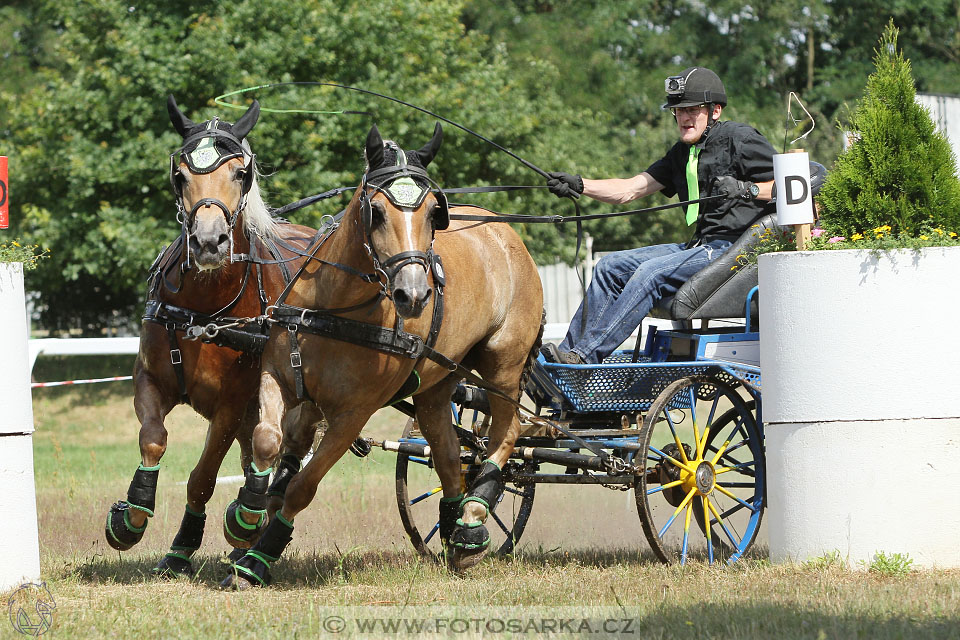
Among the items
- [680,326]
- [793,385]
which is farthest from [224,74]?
[793,385]

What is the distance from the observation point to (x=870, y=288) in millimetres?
5609

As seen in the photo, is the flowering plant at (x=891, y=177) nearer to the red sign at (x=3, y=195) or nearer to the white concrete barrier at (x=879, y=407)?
the white concrete barrier at (x=879, y=407)

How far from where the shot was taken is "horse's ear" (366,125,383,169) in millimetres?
5316

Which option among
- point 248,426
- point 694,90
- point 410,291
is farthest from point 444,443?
point 694,90

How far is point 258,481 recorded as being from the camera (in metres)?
5.29

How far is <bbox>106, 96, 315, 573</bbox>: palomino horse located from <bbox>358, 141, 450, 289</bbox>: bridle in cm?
67

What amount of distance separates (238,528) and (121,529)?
2.37 feet

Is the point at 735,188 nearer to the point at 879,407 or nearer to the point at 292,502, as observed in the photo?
the point at 879,407

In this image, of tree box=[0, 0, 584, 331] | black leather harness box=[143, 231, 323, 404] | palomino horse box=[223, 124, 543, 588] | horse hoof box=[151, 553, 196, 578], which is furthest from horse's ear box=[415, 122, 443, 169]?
tree box=[0, 0, 584, 331]

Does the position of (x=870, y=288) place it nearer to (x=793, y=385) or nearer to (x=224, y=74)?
(x=793, y=385)

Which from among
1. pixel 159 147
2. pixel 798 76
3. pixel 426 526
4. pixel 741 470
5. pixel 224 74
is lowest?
pixel 426 526

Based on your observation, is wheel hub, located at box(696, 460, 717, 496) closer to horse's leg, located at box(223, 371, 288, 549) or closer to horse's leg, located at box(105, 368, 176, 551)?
horse's leg, located at box(223, 371, 288, 549)

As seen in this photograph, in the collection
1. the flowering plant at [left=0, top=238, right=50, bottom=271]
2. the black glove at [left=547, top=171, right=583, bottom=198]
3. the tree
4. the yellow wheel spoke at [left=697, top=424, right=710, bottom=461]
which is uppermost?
the tree

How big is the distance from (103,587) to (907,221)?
14.1 ft
